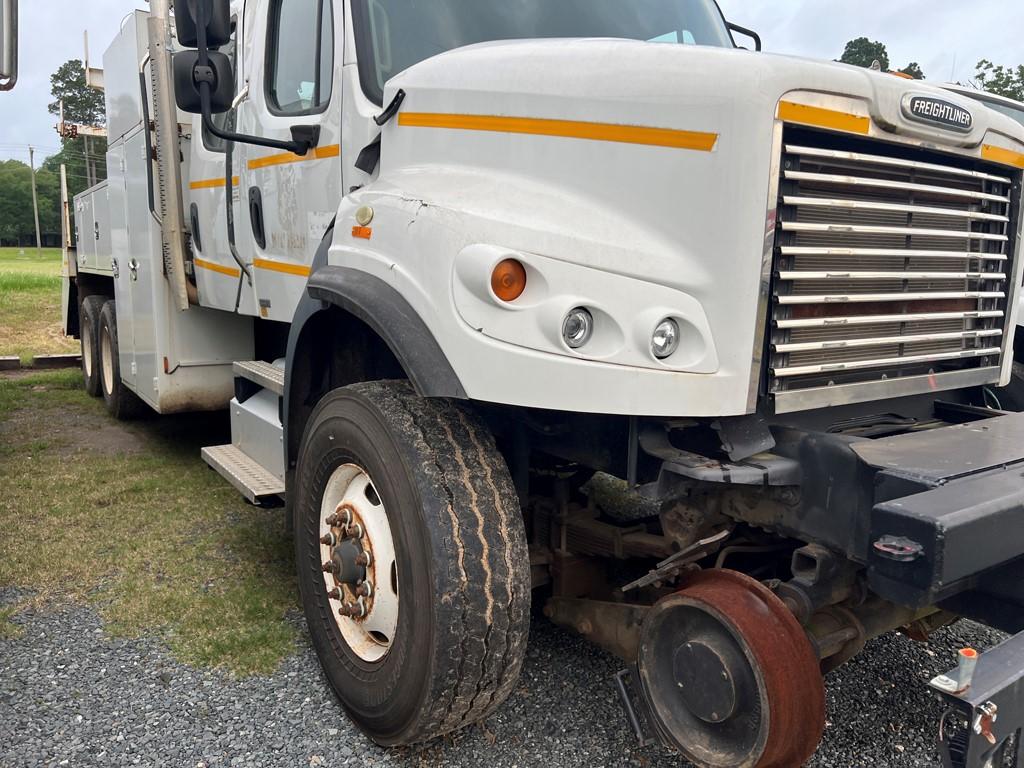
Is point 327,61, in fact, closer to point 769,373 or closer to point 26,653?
point 769,373

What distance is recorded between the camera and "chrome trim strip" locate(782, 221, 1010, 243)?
2.25 meters

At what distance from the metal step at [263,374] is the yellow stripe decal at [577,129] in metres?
1.79

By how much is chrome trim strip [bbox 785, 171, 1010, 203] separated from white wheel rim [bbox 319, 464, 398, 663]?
60.7 inches

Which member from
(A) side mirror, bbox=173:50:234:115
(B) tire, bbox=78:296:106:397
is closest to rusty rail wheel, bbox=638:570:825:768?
(A) side mirror, bbox=173:50:234:115

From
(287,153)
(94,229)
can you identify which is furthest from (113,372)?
(287,153)

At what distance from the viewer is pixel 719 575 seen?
7.75ft

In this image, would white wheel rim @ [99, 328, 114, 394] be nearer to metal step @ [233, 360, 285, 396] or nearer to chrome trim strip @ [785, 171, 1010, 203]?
metal step @ [233, 360, 285, 396]

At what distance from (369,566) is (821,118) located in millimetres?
1866

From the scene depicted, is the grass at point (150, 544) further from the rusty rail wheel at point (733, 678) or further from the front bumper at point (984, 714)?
the front bumper at point (984, 714)

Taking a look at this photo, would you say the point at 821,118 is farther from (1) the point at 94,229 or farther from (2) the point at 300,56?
(1) the point at 94,229

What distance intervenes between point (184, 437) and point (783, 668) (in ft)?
19.4


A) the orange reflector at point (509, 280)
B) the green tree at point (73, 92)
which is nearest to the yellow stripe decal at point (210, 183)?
the orange reflector at point (509, 280)

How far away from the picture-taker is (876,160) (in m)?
2.35

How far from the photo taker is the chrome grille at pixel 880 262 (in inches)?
89.5
